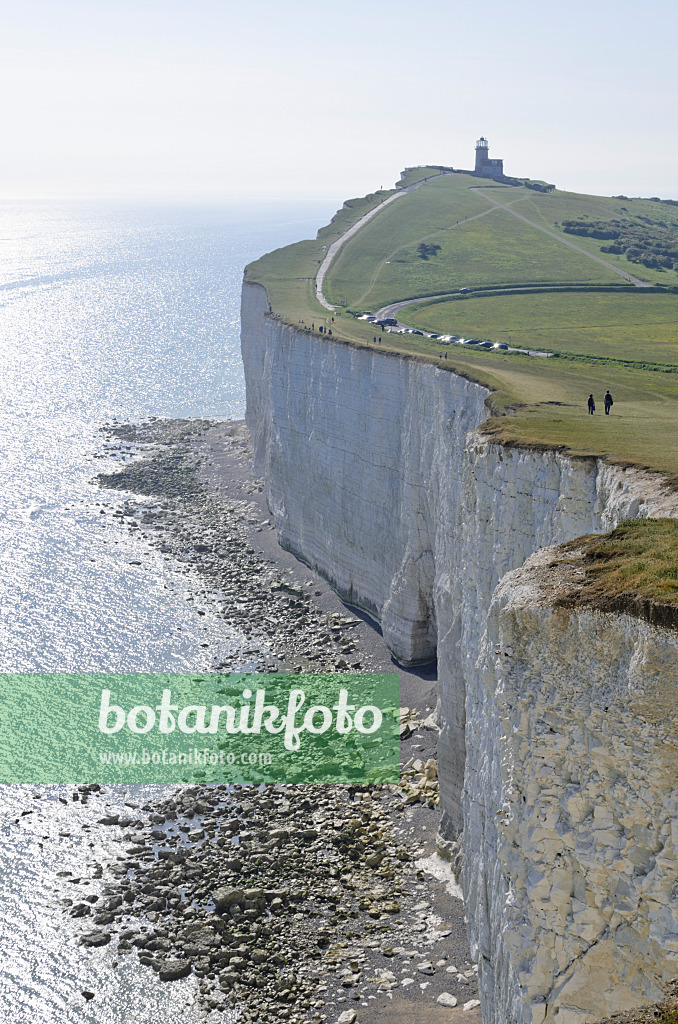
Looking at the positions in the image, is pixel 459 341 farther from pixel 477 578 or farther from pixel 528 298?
pixel 477 578

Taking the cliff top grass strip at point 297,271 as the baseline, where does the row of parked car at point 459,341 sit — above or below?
below

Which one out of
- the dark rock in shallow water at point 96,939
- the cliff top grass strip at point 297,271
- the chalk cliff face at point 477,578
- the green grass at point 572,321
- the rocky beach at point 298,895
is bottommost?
the dark rock in shallow water at point 96,939

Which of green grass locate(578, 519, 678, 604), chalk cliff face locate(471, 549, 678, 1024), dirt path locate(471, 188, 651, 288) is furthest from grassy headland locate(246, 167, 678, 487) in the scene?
chalk cliff face locate(471, 549, 678, 1024)

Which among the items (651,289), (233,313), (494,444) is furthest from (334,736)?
(233,313)

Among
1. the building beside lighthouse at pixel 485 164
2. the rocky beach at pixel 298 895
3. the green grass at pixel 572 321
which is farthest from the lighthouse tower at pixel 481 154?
the rocky beach at pixel 298 895

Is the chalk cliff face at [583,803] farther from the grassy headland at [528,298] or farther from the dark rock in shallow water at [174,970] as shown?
the dark rock in shallow water at [174,970]

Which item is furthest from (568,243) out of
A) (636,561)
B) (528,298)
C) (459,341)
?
(636,561)

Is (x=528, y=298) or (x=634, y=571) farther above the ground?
(x=528, y=298)
